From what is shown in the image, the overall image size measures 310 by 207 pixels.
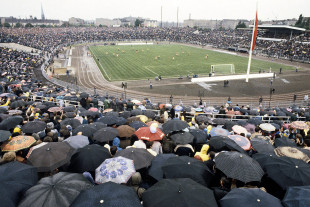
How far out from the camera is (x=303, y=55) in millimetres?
55156

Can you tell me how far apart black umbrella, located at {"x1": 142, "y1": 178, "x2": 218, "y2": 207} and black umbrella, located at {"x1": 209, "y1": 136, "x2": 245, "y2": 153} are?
10.5ft

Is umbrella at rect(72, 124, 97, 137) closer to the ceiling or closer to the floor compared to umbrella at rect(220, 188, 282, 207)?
closer to the floor

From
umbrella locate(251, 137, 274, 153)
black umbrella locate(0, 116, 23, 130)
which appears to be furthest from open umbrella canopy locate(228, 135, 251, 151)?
black umbrella locate(0, 116, 23, 130)

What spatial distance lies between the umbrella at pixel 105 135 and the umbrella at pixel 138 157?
1672mm

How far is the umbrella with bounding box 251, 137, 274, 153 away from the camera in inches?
330

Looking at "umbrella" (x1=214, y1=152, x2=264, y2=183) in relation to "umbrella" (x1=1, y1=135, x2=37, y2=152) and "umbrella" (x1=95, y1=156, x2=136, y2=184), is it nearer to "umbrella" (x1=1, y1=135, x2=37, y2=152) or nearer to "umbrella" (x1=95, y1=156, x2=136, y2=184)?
"umbrella" (x1=95, y1=156, x2=136, y2=184)

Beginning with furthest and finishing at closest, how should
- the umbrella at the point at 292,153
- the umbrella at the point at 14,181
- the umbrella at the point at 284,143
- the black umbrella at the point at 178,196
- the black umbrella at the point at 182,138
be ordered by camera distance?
the umbrella at the point at 284,143
the black umbrella at the point at 182,138
the umbrella at the point at 292,153
the umbrella at the point at 14,181
the black umbrella at the point at 178,196

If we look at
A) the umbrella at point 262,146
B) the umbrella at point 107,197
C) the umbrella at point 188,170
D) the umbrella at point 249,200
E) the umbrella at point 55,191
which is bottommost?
the umbrella at point 262,146

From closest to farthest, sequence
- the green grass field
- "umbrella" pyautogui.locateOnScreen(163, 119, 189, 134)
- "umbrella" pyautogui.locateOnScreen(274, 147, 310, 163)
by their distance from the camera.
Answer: "umbrella" pyautogui.locateOnScreen(274, 147, 310, 163)
"umbrella" pyautogui.locateOnScreen(163, 119, 189, 134)
the green grass field

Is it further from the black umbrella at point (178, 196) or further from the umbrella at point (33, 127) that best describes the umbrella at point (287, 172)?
the umbrella at point (33, 127)

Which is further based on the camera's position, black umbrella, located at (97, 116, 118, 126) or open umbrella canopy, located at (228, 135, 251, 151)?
black umbrella, located at (97, 116, 118, 126)

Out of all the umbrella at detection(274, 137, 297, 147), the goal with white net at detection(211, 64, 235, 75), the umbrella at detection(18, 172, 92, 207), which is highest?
the umbrella at detection(18, 172, 92, 207)

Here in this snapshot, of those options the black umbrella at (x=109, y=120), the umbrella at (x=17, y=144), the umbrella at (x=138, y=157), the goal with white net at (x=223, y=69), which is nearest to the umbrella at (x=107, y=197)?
the umbrella at (x=138, y=157)

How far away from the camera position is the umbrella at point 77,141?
8391 mm
